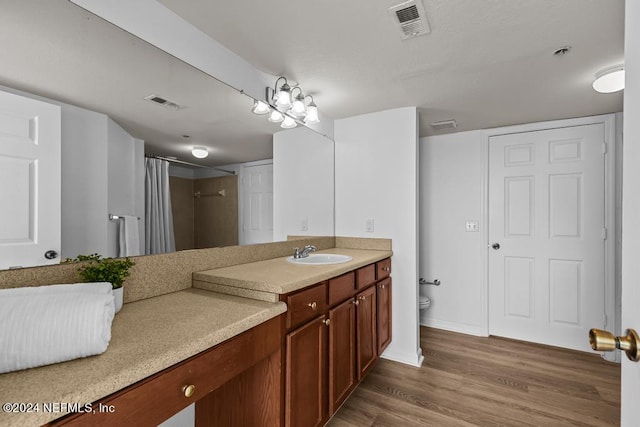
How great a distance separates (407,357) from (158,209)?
2.18 metres

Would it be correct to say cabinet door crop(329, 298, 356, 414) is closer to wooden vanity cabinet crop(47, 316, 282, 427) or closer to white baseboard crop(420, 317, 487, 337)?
wooden vanity cabinet crop(47, 316, 282, 427)

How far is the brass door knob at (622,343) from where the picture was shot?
0.51 meters

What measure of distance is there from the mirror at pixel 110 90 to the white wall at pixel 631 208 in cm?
150

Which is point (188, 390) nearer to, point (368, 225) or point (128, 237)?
point (128, 237)

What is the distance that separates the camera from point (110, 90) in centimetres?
117

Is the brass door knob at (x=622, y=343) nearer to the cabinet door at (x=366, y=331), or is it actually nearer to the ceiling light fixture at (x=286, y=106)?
the cabinet door at (x=366, y=331)

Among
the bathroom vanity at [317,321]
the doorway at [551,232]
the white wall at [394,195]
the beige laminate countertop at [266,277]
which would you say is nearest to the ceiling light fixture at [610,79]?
the doorway at [551,232]

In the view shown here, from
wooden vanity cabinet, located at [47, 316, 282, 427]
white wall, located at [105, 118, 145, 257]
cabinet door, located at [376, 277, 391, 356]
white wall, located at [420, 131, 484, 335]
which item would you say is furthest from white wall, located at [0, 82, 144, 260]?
white wall, located at [420, 131, 484, 335]

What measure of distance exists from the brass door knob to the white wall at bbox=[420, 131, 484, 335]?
107 inches

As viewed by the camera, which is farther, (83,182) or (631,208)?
(83,182)

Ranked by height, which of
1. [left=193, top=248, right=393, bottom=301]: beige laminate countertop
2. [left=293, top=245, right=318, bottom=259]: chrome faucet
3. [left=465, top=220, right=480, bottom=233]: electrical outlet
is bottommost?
[left=193, top=248, right=393, bottom=301]: beige laminate countertop

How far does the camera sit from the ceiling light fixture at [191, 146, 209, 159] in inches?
59.2

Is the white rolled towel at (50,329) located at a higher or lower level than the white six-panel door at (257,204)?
lower

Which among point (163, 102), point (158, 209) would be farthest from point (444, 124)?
point (158, 209)
